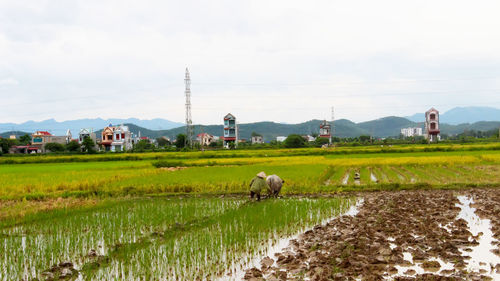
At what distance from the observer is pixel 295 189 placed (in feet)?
44.2

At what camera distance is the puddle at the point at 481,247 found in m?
4.90

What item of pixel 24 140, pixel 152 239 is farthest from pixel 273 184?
pixel 24 140

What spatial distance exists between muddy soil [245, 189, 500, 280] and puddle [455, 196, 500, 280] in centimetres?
6

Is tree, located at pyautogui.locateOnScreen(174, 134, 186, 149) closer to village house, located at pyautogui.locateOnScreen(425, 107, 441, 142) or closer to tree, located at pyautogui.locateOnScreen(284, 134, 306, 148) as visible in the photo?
tree, located at pyautogui.locateOnScreen(284, 134, 306, 148)

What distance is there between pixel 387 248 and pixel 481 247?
5.20 feet

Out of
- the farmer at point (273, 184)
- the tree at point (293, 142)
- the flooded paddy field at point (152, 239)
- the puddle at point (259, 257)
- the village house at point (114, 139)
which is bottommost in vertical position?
the puddle at point (259, 257)

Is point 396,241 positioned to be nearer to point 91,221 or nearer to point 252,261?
point 252,261

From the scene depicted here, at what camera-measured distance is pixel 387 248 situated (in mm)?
5566

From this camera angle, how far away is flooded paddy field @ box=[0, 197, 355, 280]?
5105 mm

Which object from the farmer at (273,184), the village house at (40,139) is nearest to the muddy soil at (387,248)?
the farmer at (273,184)

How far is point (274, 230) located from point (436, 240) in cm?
283

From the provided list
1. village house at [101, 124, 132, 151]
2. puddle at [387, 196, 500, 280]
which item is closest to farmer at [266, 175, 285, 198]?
puddle at [387, 196, 500, 280]

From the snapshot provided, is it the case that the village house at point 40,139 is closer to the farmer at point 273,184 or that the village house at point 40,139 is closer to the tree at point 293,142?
the tree at point 293,142

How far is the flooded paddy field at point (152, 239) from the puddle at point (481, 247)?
111 inches
